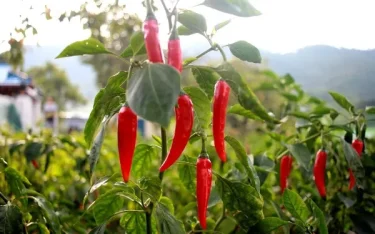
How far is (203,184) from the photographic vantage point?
30.4 inches

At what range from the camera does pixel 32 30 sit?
1074mm

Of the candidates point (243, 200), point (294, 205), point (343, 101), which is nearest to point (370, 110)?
point (343, 101)

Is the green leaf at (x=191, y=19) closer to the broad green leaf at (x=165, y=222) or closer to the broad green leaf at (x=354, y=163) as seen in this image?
the broad green leaf at (x=165, y=222)

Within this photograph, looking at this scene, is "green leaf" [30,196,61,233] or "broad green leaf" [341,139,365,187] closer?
"green leaf" [30,196,61,233]

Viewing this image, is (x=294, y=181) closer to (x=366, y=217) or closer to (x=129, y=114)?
(x=366, y=217)

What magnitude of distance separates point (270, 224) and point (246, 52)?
0.31 meters

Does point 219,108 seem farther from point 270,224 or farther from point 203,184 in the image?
point 270,224

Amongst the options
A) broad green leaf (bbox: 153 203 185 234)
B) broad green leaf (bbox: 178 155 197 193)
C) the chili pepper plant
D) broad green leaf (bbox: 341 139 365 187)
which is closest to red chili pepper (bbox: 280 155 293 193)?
the chili pepper plant

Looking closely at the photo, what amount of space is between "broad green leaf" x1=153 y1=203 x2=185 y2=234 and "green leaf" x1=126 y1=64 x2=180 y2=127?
0.80ft

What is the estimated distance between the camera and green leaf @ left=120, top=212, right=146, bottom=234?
34.6 inches

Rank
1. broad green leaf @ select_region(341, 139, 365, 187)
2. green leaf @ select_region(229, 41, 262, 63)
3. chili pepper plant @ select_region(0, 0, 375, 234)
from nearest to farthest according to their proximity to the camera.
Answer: chili pepper plant @ select_region(0, 0, 375, 234) < green leaf @ select_region(229, 41, 262, 63) < broad green leaf @ select_region(341, 139, 365, 187)

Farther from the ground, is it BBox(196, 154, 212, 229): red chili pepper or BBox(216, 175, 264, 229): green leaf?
BBox(196, 154, 212, 229): red chili pepper

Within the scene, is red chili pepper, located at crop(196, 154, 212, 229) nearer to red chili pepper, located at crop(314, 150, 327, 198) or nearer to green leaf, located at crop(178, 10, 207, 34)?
green leaf, located at crop(178, 10, 207, 34)

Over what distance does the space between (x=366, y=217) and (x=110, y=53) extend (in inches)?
31.7
